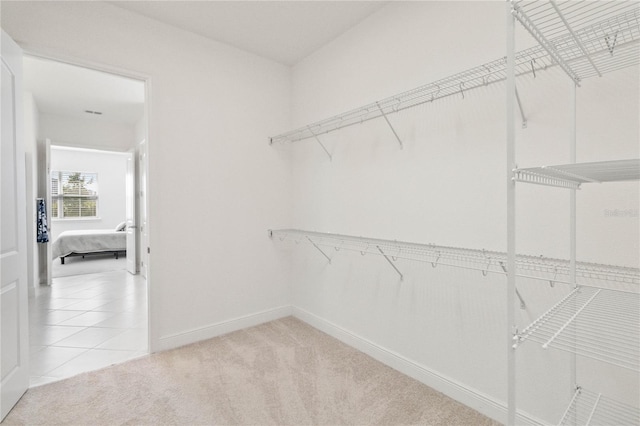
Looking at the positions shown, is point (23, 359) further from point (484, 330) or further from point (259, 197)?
point (484, 330)

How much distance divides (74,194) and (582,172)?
33.1 ft

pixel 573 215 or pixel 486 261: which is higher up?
pixel 573 215

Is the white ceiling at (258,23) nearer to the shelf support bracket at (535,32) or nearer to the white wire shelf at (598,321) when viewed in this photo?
the shelf support bracket at (535,32)

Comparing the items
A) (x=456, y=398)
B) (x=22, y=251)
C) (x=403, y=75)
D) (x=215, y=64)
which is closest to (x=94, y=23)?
(x=215, y=64)

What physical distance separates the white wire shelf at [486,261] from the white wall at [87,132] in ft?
15.6

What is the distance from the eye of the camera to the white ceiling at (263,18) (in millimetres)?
2338

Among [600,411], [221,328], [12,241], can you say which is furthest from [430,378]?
[12,241]

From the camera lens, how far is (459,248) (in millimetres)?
1906

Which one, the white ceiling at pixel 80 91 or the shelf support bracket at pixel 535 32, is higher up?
the white ceiling at pixel 80 91

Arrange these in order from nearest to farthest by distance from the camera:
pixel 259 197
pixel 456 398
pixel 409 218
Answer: pixel 456 398 < pixel 409 218 < pixel 259 197

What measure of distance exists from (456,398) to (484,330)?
1.61ft

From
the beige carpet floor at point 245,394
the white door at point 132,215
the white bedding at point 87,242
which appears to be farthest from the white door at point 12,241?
the white bedding at point 87,242

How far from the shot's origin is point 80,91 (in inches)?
164

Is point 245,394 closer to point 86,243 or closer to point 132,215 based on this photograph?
point 132,215
